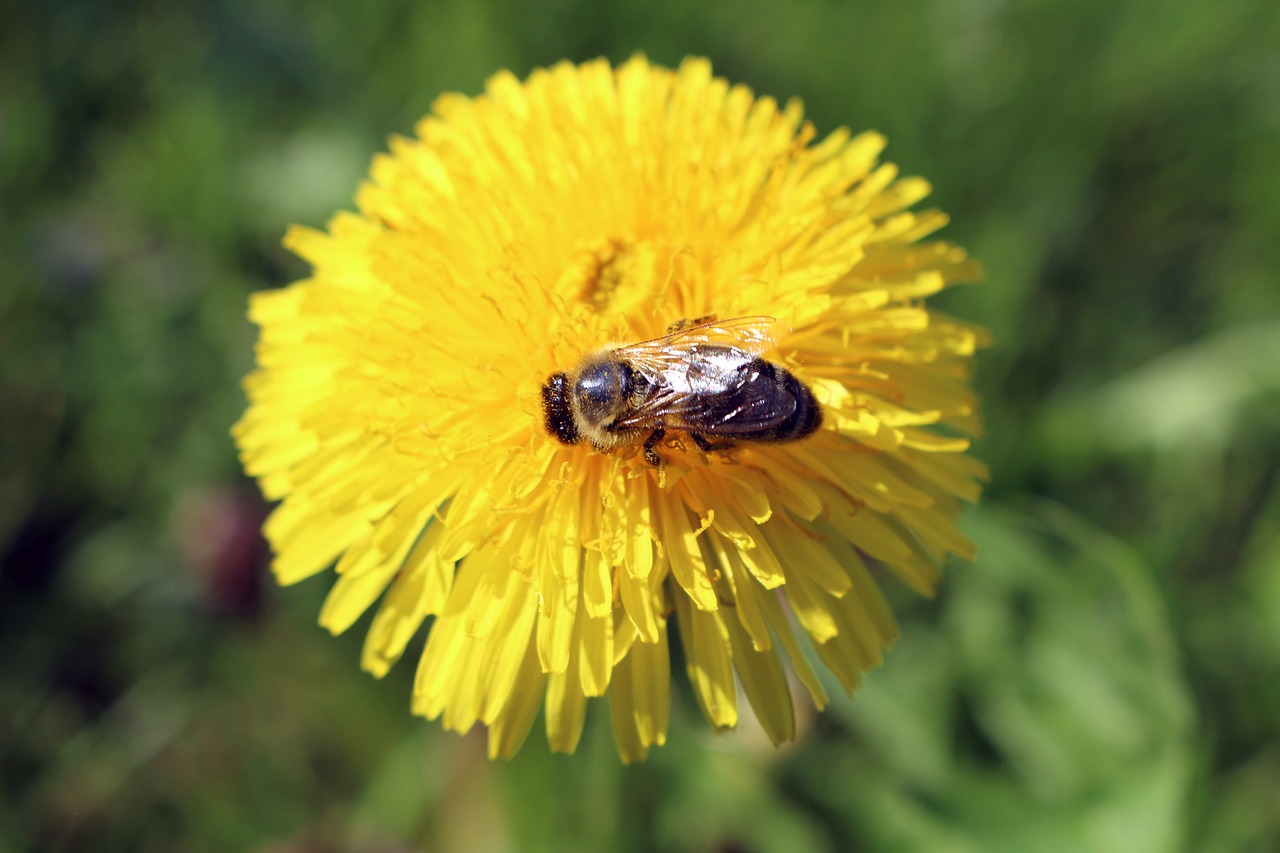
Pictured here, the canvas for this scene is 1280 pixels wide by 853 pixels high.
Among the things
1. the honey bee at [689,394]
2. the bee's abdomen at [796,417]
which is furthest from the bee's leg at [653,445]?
the bee's abdomen at [796,417]

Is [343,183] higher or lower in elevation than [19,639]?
higher

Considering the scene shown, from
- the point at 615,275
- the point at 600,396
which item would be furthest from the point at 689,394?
the point at 615,275

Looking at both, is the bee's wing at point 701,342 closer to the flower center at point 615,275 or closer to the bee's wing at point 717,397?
the bee's wing at point 717,397

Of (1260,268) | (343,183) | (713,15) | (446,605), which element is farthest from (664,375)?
(1260,268)

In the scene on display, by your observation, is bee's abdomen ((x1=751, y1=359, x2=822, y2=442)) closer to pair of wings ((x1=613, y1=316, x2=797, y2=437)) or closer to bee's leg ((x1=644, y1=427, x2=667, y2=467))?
pair of wings ((x1=613, y1=316, x2=797, y2=437))

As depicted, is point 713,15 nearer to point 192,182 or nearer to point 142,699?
point 192,182

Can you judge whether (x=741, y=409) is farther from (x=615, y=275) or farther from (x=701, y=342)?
(x=615, y=275)
